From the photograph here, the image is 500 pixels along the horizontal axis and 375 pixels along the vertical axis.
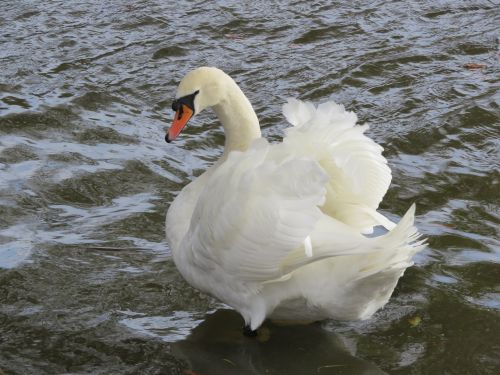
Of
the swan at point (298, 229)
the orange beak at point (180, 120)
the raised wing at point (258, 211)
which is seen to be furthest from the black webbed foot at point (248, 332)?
the orange beak at point (180, 120)

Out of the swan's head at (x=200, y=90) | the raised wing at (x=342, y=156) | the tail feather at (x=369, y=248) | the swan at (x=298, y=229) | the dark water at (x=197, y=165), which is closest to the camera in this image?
the tail feather at (x=369, y=248)

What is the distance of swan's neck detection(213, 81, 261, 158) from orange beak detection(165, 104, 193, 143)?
0.15 meters

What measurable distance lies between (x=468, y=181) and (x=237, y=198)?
2.55 m

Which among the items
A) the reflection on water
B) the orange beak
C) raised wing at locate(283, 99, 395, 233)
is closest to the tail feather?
raised wing at locate(283, 99, 395, 233)

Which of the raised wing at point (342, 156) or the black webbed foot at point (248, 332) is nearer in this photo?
the raised wing at point (342, 156)

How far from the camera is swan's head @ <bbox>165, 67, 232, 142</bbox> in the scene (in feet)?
17.2

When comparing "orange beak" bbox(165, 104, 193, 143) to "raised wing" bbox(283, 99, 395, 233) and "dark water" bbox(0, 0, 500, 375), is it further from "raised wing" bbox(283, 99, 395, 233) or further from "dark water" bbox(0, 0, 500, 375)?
"dark water" bbox(0, 0, 500, 375)

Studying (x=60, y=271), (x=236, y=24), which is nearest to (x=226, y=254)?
(x=60, y=271)

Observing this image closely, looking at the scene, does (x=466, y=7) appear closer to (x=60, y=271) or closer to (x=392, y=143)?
(x=392, y=143)

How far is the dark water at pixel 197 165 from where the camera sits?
493cm

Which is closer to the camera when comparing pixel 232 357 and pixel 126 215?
pixel 232 357

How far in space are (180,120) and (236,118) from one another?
30 centimetres

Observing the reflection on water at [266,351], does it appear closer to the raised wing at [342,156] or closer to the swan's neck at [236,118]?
the raised wing at [342,156]

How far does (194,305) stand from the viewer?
538 centimetres
